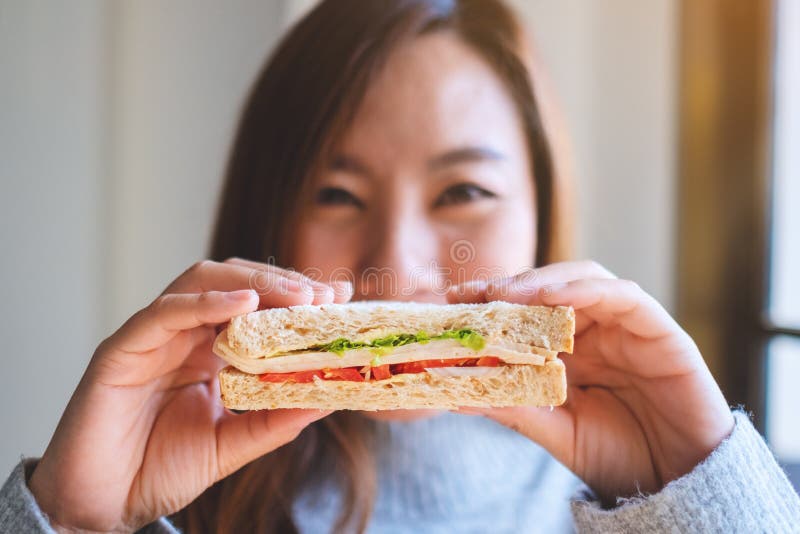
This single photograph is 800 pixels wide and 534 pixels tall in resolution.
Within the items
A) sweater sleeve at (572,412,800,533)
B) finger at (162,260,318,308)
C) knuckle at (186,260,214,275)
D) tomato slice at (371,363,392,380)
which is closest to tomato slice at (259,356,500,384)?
tomato slice at (371,363,392,380)

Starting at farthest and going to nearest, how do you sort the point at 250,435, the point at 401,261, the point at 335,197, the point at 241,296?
1. the point at 335,197
2. the point at 401,261
3. the point at 250,435
4. the point at 241,296

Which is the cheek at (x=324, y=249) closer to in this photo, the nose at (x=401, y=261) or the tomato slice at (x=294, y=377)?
the nose at (x=401, y=261)

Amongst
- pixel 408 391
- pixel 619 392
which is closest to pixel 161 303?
pixel 408 391

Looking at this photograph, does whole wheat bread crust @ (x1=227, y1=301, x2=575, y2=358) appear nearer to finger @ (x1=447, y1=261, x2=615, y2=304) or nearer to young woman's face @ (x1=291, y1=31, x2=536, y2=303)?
finger @ (x1=447, y1=261, x2=615, y2=304)

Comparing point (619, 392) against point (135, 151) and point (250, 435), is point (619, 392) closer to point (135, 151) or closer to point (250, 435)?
point (250, 435)

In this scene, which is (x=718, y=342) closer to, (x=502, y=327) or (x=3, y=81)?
(x=502, y=327)

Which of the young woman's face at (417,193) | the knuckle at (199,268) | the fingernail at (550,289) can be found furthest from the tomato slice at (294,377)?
the young woman's face at (417,193)

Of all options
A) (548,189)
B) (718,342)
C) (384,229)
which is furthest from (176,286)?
(718,342)
